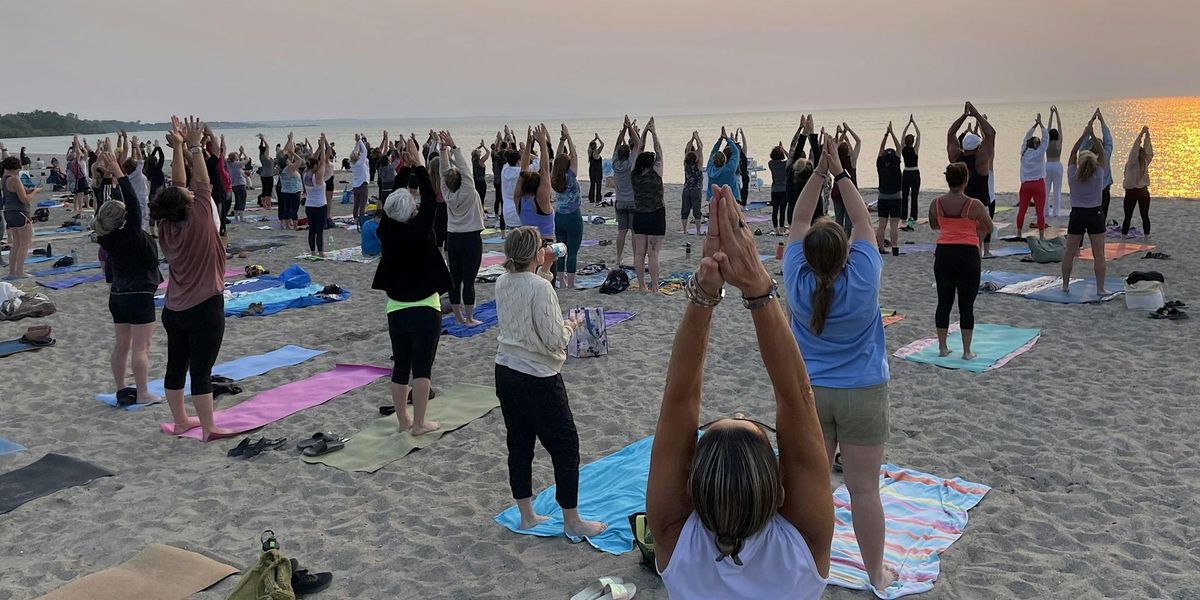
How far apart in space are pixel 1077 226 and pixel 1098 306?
94 centimetres

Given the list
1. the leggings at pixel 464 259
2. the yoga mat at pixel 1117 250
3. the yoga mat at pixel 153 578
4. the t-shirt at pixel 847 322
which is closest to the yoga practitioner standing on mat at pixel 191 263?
the yoga mat at pixel 153 578

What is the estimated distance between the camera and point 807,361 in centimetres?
343

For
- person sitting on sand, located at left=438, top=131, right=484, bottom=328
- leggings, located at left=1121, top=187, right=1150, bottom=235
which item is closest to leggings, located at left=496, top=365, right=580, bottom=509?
person sitting on sand, located at left=438, top=131, right=484, bottom=328

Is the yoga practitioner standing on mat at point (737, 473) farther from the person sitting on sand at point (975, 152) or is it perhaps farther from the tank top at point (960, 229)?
the person sitting on sand at point (975, 152)

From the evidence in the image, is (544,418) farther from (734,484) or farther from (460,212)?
(460,212)

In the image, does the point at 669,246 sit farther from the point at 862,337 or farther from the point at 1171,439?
the point at 862,337

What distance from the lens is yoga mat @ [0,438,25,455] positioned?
5.73m

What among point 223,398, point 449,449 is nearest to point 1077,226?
point 449,449

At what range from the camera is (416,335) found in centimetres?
543

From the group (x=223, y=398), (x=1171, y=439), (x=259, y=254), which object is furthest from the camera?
(x=259, y=254)

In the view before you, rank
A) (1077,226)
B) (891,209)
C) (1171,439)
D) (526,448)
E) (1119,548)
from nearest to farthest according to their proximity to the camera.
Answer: (1119,548), (526,448), (1171,439), (1077,226), (891,209)

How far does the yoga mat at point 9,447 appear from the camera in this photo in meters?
5.73

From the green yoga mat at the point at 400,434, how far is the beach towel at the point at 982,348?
13.0 feet

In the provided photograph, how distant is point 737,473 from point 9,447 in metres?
6.28
